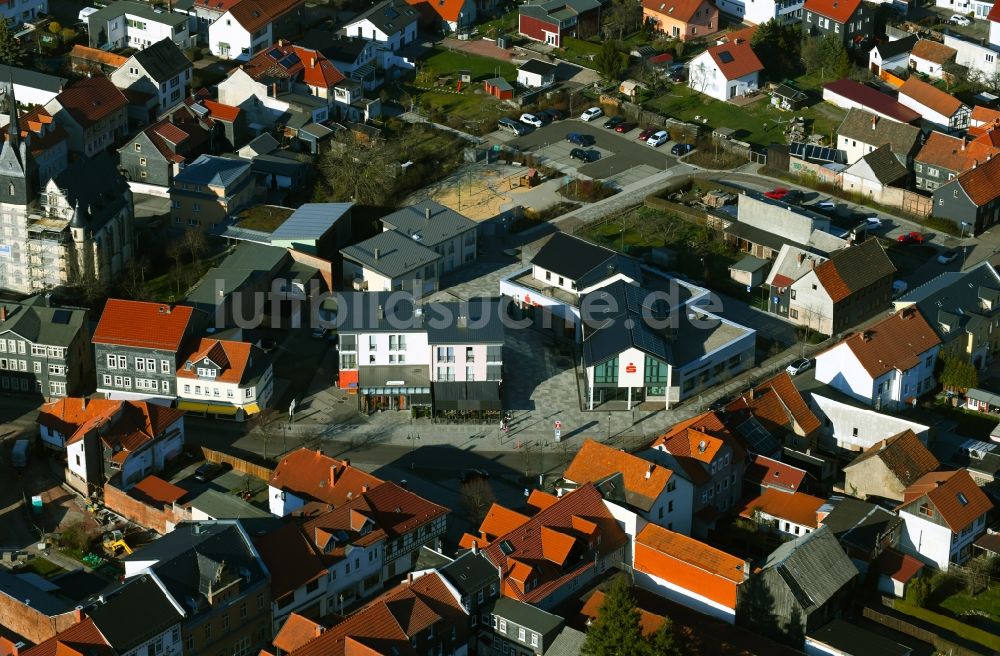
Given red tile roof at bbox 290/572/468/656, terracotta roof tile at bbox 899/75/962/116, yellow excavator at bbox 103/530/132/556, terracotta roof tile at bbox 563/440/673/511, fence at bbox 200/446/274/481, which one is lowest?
yellow excavator at bbox 103/530/132/556

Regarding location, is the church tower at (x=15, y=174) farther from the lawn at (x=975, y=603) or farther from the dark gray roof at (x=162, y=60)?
the lawn at (x=975, y=603)

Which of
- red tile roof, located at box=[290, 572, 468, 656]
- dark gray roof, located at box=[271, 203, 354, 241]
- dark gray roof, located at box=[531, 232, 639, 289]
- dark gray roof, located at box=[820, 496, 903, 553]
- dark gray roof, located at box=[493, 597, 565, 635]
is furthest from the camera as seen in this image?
dark gray roof, located at box=[271, 203, 354, 241]

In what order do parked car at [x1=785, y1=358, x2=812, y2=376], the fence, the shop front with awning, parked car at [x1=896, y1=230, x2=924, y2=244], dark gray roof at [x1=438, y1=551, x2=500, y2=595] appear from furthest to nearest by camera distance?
1. parked car at [x1=896, y1=230, x2=924, y2=244]
2. parked car at [x1=785, y1=358, x2=812, y2=376]
3. the shop front with awning
4. the fence
5. dark gray roof at [x1=438, y1=551, x2=500, y2=595]

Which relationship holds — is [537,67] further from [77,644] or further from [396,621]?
[77,644]

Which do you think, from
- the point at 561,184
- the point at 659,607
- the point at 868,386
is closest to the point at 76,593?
the point at 659,607

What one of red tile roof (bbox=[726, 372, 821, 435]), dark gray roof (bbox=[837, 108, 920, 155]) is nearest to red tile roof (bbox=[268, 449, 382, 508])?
red tile roof (bbox=[726, 372, 821, 435])

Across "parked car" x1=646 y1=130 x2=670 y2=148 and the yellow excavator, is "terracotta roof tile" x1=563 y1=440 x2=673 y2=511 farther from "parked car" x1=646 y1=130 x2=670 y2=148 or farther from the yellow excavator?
"parked car" x1=646 y1=130 x2=670 y2=148

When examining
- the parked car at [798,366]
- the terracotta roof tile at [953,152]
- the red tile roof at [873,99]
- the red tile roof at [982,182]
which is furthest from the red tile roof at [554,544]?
the red tile roof at [873,99]
